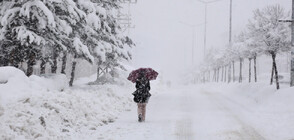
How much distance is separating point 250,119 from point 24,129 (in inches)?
325

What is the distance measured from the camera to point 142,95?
11.2 meters

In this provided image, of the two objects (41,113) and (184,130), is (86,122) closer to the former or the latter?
(41,113)

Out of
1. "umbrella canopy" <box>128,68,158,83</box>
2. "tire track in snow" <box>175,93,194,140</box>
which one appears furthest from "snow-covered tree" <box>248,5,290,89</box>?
"umbrella canopy" <box>128,68,158,83</box>

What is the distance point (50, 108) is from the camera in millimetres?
8648

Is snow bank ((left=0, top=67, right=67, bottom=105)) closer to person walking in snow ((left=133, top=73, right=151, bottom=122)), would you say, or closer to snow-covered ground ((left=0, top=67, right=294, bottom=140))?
snow-covered ground ((left=0, top=67, right=294, bottom=140))

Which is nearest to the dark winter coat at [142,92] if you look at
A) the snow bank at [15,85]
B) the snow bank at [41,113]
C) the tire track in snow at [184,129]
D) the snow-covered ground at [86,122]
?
the snow-covered ground at [86,122]

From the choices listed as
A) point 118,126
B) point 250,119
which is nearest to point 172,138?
point 118,126

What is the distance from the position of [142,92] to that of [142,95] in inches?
4.9

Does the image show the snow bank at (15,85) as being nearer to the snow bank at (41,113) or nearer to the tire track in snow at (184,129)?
the snow bank at (41,113)

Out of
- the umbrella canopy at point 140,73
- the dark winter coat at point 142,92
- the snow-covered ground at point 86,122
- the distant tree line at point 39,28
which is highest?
the distant tree line at point 39,28

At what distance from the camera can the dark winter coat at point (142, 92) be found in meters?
11.2

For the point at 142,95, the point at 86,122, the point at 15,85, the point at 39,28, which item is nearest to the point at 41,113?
the point at 15,85

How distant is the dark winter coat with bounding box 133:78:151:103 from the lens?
→ 11.2m

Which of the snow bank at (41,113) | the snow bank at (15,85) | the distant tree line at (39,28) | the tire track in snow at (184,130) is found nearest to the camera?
the snow bank at (41,113)
